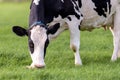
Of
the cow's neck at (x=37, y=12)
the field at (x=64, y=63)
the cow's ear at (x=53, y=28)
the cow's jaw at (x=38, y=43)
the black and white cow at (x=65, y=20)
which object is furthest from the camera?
the cow's neck at (x=37, y=12)

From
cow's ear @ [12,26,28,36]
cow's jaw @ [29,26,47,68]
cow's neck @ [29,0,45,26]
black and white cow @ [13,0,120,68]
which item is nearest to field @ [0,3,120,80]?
A: cow's jaw @ [29,26,47,68]

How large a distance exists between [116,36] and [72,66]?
8.11 ft

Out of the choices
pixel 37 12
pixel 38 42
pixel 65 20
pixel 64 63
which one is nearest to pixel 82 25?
pixel 65 20

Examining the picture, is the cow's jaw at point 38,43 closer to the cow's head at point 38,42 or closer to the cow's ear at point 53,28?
the cow's head at point 38,42

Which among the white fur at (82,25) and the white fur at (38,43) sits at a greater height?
the white fur at (38,43)

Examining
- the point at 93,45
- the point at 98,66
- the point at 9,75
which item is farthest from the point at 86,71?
the point at 93,45

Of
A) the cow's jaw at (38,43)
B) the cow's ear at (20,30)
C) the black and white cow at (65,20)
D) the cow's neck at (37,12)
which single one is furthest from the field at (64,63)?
the cow's neck at (37,12)

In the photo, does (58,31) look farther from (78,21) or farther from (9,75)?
(9,75)

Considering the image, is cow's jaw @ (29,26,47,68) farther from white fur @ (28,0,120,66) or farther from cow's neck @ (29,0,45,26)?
cow's neck @ (29,0,45,26)

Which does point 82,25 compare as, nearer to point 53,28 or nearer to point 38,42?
point 53,28

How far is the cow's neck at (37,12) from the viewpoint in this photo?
479 inches

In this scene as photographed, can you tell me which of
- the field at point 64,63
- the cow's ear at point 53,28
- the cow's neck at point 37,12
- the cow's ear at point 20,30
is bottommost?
the field at point 64,63

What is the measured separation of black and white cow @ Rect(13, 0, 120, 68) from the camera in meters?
11.6

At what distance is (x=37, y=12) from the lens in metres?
12.3
